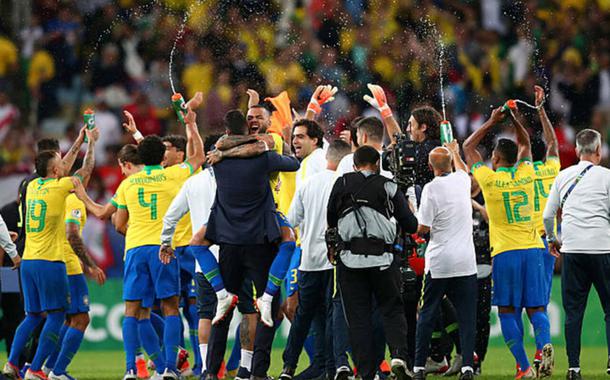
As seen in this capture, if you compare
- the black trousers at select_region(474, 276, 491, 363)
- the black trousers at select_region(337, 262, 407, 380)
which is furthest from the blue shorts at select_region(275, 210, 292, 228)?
the black trousers at select_region(474, 276, 491, 363)

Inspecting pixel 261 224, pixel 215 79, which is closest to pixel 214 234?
pixel 261 224

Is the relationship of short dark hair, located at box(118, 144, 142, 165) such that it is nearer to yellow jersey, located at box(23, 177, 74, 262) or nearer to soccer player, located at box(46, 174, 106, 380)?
yellow jersey, located at box(23, 177, 74, 262)

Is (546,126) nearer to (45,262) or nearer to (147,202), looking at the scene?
(147,202)

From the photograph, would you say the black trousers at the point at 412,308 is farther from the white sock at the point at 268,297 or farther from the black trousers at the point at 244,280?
the white sock at the point at 268,297

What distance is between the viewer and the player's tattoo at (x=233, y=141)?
10.1m

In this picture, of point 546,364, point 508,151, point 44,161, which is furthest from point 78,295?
point 546,364

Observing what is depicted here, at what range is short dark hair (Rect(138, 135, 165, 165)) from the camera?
11.7 m

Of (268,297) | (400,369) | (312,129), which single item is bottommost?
(400,369)

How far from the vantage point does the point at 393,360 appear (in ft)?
31.1

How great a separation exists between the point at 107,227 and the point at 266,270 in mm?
8538

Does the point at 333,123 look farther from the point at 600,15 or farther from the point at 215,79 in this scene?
the point at 600,15

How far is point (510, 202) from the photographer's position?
1175cm

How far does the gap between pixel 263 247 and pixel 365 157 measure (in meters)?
1.21

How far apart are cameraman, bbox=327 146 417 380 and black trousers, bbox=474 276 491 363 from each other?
3.05m
